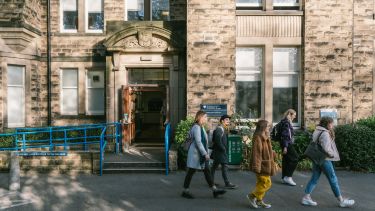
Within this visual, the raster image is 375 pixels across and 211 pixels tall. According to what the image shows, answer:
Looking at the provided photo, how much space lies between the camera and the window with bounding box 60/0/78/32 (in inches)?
551

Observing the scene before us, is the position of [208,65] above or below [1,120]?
above

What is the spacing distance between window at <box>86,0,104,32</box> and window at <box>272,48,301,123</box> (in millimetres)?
6948

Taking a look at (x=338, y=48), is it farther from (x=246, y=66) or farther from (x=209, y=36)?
(x=209, y=36)

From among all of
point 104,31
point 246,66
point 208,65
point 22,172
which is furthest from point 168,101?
point 22,172

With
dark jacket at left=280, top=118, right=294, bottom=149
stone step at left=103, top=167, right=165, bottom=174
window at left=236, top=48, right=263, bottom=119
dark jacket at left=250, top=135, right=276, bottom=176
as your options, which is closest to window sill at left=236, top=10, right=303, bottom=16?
window at left=236, top=48, right=263, bottom=119

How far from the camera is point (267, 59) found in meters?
11.5

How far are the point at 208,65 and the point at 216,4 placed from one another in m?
1.98

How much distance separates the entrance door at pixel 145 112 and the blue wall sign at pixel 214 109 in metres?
1.66

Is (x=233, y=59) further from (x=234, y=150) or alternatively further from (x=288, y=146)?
(x=288, y=146)

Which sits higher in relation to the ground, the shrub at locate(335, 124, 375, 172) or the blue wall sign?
the blue wall sign

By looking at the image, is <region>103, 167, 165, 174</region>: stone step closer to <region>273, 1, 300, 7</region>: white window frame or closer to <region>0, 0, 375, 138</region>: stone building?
<region>0, 0, 375, 138</region>: stone building

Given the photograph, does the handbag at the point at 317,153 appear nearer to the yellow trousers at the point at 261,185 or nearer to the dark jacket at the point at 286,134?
the yellow trousers at the point at 261,185

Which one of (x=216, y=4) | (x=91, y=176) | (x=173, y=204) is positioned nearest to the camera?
(x=173, y=204)

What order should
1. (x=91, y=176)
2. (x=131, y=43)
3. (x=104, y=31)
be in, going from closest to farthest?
(x=91, y=176) → (x=131, y=43) → (x=104, y=31)
